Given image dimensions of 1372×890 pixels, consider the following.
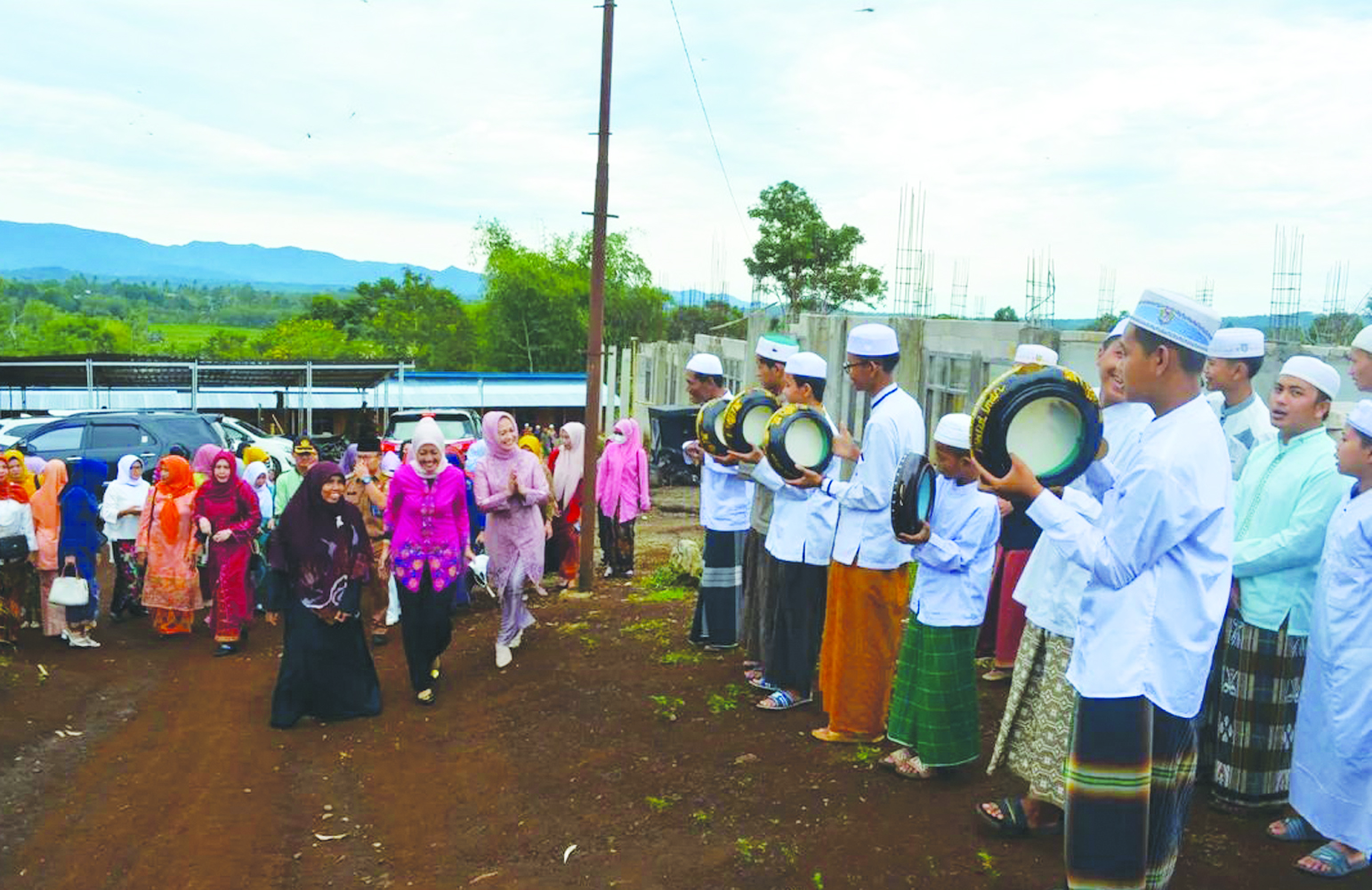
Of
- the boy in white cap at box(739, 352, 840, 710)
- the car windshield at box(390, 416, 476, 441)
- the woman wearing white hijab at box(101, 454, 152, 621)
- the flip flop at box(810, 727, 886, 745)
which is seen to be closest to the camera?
the flip flop at box(810, 727, 886, 745)

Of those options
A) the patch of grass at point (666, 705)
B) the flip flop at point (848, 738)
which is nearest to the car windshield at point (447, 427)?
the patch of grass at point (666, 705)

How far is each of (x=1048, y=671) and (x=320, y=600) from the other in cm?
465

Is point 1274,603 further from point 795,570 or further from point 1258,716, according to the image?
point 795,570

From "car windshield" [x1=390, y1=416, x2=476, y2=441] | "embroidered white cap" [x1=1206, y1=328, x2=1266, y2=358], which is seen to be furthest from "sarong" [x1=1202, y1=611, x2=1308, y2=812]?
"car windshield" [x1=390, y1=416, x2=476, y2=441]

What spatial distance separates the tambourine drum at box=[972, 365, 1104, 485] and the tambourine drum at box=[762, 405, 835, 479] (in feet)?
6.59

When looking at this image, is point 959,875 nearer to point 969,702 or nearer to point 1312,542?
point 969,702

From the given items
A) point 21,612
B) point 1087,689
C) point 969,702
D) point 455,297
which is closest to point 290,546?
point 21,612

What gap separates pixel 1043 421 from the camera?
12.1 ft

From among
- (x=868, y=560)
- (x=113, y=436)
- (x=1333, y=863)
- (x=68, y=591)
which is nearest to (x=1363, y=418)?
(x=1333, y=863)

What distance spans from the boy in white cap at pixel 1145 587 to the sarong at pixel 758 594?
123 inches

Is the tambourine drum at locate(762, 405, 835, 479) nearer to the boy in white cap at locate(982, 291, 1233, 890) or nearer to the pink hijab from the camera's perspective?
the boy in white cap at locate(982, 291, 1233, 890)

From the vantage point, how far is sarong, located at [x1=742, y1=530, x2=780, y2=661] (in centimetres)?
642

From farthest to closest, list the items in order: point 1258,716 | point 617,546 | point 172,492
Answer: point 617,546 → point 172,492 → point 1258,716

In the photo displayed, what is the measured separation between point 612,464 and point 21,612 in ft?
17.0
